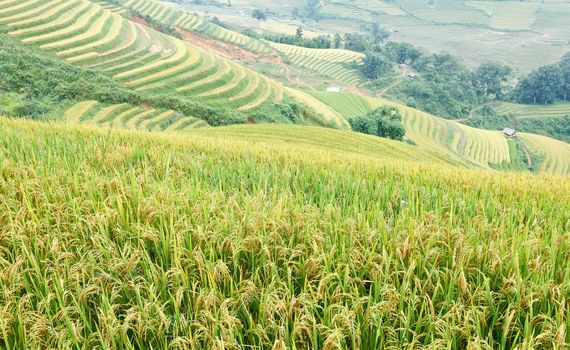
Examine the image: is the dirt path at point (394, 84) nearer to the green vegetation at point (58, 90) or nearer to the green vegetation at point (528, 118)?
the green vegetation at point (528, 118)

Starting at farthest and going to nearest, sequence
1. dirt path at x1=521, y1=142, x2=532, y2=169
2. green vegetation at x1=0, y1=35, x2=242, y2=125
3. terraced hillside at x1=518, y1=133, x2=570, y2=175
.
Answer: dirt path at x1=521, y1=142, x2=532, y2=169
terraced hillside at x1=518, y1=133, x2=570, y2=175
green vegetation at x1=0, y1=35, x2=242, y2=125

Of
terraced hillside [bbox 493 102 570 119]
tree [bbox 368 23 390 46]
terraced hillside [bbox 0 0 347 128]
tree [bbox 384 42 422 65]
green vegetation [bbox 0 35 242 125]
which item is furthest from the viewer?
tree [bbox 368 23 390 46]

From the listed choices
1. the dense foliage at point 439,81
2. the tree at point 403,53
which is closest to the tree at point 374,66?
the dense foliage at point 439,81

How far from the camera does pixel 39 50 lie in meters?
42.1

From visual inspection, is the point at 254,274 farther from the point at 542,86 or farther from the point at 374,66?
the point at 542,86

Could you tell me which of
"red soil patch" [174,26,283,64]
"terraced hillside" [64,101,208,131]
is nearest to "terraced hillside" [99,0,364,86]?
"red soil patch" [174,26,283,64]

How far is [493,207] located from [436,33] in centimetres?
21073

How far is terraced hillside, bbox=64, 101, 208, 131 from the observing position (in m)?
33.6

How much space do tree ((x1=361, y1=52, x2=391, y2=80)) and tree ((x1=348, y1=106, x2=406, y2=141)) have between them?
72.7m

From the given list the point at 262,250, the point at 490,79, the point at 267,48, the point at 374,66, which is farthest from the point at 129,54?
the point at 490,79

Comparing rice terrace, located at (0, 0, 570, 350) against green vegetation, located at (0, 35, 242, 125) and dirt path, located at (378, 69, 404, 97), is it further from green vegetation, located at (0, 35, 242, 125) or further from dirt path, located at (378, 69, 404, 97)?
dirt path, located at (378, 69, 404, 97)

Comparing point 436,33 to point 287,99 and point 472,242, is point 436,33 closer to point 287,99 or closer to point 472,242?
point 287,99

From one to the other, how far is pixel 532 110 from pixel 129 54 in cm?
10623

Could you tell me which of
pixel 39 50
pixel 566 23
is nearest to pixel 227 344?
pixel 39 50
